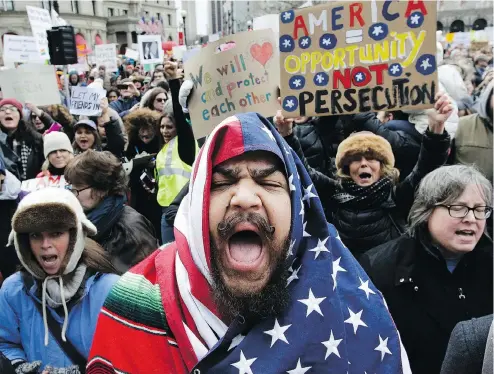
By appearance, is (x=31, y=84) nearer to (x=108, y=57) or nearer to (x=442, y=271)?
(x=442, y=271)

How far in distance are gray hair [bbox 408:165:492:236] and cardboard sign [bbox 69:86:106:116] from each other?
15.2 feet

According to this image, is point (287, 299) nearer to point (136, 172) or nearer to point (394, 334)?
point (394, 334)

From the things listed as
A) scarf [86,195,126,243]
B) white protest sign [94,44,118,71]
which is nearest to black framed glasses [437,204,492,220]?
scarf [86,195,126,243]

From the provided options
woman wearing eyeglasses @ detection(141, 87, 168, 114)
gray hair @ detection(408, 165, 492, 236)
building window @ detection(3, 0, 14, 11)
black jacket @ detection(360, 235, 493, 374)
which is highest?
building window @ detection(3, 0, 14, 11)

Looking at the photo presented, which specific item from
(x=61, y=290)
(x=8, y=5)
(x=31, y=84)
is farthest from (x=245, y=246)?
(x=8, y=5)

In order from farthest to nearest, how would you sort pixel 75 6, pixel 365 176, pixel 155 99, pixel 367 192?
pixel 75 6
pixel 155 99
pixel 365 176
pixel 367 192

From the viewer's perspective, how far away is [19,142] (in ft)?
19.1

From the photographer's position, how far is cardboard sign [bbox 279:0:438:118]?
2650mm

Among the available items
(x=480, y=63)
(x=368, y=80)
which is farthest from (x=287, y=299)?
(x=480, y=63)

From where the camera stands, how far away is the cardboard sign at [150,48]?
1152 cm

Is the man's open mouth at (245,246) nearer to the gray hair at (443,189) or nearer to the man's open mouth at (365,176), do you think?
the gray hair at (443,189)

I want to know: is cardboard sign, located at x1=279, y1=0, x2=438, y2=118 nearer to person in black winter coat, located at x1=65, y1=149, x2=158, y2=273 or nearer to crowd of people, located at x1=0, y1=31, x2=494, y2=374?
crowd of people, located at x1=0, y1=31, x2=494, y2=374

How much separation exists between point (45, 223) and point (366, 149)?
1812 millimetres

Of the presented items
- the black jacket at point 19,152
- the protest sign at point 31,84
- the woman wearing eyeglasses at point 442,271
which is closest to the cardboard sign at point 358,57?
the woman wearing eyeglasses at point 442,271
